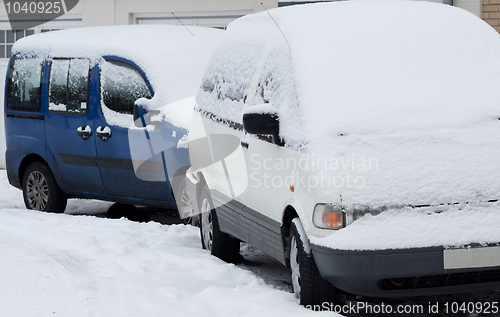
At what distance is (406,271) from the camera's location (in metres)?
4.21

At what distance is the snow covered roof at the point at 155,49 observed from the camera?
8.41 metres

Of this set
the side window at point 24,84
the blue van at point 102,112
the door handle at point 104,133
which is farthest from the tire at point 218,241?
the side window at point 24,84

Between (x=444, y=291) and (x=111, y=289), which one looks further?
(x=111, y=289)

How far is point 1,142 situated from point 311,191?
472 inches

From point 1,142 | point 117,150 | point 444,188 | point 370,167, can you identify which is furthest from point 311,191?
point 1,142

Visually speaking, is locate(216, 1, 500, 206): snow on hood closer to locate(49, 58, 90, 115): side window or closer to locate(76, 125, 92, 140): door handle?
locate(76, 125, 92, 140): door handle

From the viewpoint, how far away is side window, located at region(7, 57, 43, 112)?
9477 mm

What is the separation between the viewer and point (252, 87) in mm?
5582

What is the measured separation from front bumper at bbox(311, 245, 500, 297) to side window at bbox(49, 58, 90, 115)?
5219 millimetres

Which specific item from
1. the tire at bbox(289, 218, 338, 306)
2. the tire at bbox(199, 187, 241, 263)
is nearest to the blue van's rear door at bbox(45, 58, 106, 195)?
the tire at bbox(199, 187, 241, 263)

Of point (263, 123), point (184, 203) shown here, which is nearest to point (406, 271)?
point (263, 123)

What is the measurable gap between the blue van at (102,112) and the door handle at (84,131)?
0.04ft

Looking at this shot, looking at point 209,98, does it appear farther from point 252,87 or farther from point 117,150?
point 117,150

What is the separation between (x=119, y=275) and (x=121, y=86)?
11.4 ft
